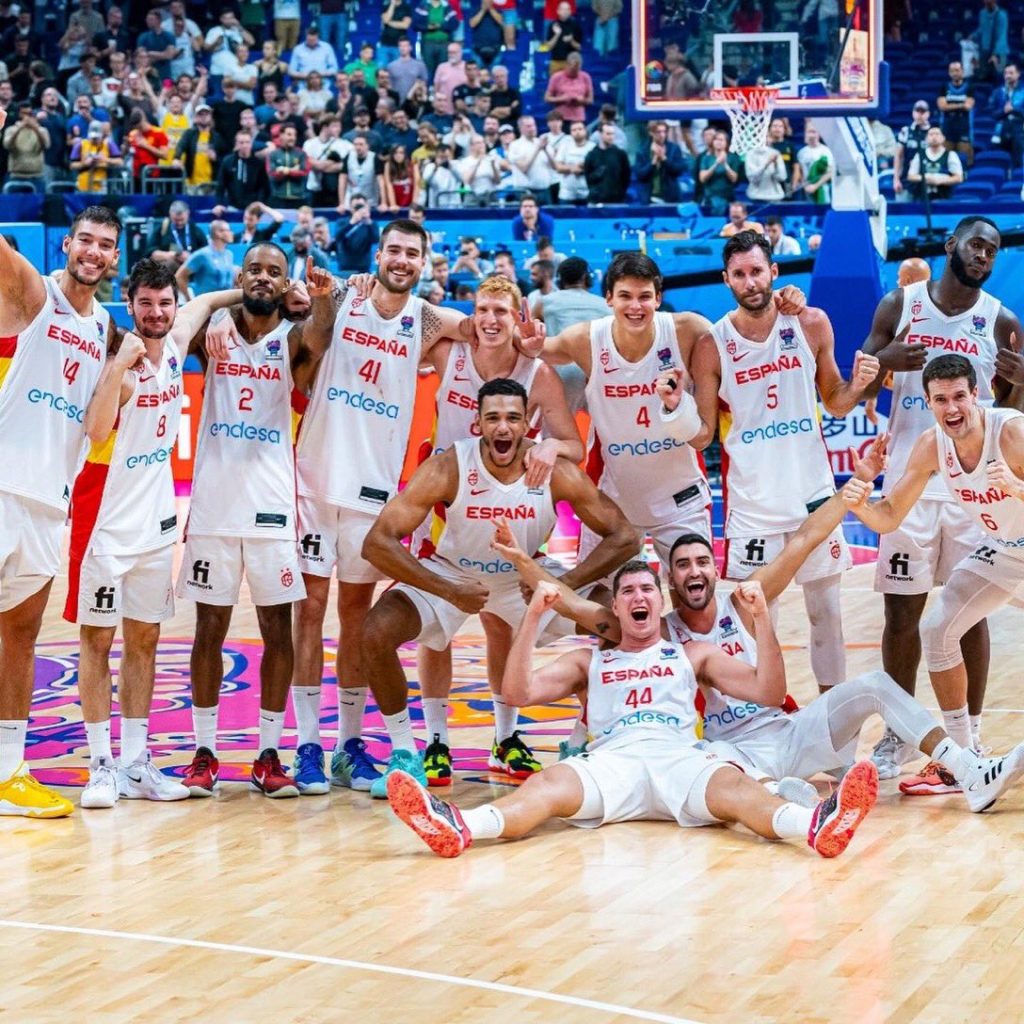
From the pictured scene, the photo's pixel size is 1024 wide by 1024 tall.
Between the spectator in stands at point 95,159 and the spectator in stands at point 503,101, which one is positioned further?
the spectator in stands at point 503,101

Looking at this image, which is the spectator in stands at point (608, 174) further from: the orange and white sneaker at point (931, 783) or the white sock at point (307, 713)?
the orange and white sneaker at point (931, 783)

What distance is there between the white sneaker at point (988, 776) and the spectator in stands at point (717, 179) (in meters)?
12.6

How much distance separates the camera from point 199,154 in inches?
813

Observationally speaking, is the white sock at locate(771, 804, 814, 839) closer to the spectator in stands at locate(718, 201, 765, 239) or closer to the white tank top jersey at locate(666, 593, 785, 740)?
the white tank top jersey at locate(666, 593, 785, 740)

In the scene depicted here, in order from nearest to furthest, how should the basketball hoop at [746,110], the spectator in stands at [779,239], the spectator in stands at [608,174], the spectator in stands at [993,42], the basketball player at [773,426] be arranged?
the basketball player at [773,426]
the basketball hoop at [746,110]
the spectator in stands at [779,239]
the spectator in stands at [608,174]
the spectator in stands at [993,42]

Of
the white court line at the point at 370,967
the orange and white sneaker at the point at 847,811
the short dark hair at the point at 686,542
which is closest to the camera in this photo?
the white court line at the point at 370,967

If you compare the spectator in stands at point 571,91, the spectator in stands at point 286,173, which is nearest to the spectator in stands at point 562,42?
the spectator in stands at point 571,91

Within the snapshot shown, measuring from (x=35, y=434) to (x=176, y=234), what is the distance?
11.9m

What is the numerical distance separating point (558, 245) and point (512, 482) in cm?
1149

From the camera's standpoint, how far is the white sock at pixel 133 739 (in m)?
7.40

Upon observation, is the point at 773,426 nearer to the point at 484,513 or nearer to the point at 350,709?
the point at 484,513

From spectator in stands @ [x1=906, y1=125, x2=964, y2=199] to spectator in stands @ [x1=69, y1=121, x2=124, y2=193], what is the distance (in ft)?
29.9

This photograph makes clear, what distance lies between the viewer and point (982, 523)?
7160mm

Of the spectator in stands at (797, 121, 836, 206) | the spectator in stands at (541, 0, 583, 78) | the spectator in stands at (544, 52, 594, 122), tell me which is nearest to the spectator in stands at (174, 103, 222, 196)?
the spectator in stands at (544, 52, 594, 122)
